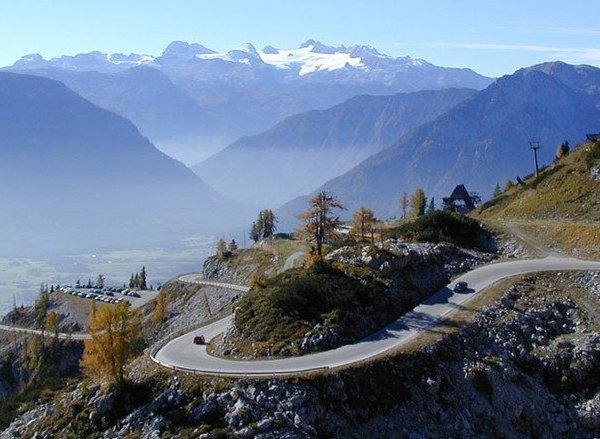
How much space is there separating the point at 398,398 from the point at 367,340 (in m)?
10.2

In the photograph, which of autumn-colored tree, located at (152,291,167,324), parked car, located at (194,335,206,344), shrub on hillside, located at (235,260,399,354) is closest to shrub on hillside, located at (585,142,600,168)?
shrub on hillside, located at (235,260,399,354)

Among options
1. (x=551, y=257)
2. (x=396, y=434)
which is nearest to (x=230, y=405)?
(x=396, y=434)

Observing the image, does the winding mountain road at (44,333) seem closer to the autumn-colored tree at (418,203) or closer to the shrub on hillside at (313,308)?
the shrub on hillside at (313,308)

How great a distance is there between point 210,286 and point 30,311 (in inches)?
2719

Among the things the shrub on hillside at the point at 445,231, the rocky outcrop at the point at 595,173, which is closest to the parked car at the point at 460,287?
the shrub on hillside at the point at 445,231

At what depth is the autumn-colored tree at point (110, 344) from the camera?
55812mm

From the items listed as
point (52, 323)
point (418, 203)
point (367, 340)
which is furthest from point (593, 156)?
point (52, 323)

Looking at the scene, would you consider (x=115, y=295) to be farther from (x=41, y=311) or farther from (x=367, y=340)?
(x=367, y=340)

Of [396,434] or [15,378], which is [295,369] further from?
[15,378]

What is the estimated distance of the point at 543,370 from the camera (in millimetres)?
60469

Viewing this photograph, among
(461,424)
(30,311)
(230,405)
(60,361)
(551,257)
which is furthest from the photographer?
(30,311)

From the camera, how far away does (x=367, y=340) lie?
62594 millimetres

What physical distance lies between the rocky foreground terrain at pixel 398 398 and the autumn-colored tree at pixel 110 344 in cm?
177

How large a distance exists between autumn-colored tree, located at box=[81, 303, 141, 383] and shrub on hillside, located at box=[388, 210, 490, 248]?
154ft
